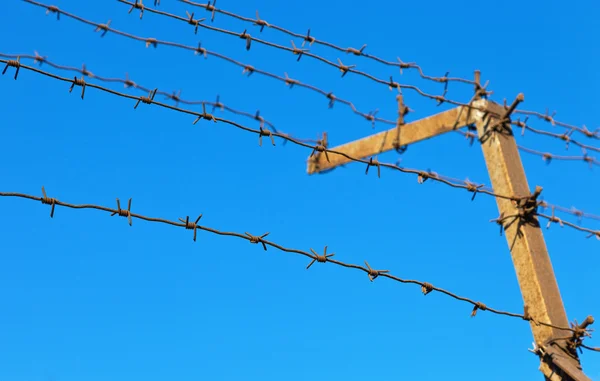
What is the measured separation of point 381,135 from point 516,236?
1.25 metres

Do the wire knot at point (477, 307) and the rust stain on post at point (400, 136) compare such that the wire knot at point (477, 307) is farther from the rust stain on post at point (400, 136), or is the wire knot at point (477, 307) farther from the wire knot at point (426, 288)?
the rust stain on post at point (400, 136)

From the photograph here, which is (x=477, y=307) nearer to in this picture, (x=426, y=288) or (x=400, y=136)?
(x=426, y=288)

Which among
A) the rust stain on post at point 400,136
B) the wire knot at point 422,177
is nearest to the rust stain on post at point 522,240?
the rust stain on post at point 400,136

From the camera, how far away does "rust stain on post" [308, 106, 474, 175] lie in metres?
5.75

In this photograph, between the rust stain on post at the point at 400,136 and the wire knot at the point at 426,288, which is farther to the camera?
the rust stain on post at the point at 400,136

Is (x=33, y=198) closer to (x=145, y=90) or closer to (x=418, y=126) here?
(x=145, y=90)

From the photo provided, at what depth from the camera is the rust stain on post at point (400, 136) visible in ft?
18.9

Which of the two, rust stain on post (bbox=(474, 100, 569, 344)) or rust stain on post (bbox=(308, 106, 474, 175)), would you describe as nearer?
rust stain on post (bbox=(474, 100, 569, 344))

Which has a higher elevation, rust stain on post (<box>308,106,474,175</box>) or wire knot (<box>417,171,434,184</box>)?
rust stain on post (<box>308,106,474,175</box>)

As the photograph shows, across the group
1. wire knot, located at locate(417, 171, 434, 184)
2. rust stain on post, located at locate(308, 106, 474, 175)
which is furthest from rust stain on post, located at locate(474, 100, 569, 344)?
wire knot, located at locate(417, 171, 434, 184)

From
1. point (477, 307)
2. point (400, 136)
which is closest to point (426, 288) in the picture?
point (477, 307)

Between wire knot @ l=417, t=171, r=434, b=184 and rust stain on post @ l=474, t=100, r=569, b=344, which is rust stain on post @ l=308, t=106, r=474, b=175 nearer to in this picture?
rust stain on post @ l=474, t=100, r=569, b=344

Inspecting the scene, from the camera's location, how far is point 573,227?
224 inches

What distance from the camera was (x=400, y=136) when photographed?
19.4ft
